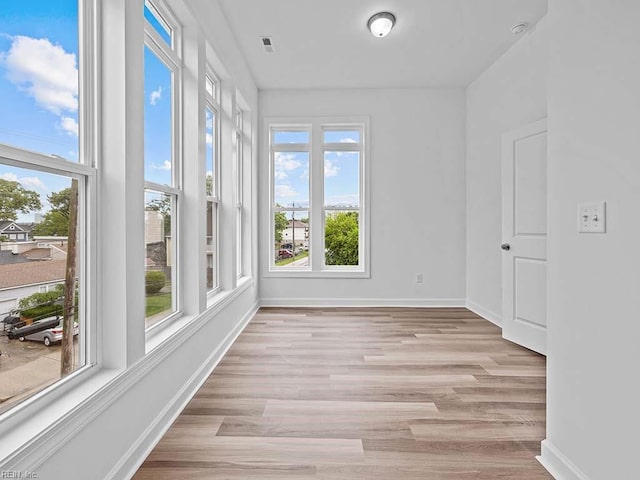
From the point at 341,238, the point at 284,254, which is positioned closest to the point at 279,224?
the point at 284,254

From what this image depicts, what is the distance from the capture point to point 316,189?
4934mm

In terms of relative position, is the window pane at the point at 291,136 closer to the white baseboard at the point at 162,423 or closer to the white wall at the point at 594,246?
the white baseboard at the point at 162,423

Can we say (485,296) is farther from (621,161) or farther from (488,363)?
(621,161)

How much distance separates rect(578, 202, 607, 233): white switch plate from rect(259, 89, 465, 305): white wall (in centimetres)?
337

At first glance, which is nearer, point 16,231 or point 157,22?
point 16,231

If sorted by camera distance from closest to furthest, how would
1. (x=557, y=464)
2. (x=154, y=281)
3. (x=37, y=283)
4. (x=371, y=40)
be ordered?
(x=37, y=283)
(x=557, y=464)
(x=154, y=281)
(x=371, y=40)

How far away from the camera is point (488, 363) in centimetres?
296

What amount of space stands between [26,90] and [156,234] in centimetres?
105

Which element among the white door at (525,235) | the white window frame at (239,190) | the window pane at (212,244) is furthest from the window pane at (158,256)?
the white door at (525,235)

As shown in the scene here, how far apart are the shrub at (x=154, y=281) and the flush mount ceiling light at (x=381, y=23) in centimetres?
276

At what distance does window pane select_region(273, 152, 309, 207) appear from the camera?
16.4ft

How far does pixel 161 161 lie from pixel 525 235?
3107mm

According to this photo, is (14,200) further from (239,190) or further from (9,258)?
(239,190)

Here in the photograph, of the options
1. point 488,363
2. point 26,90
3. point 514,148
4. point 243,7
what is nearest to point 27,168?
point 26,90
